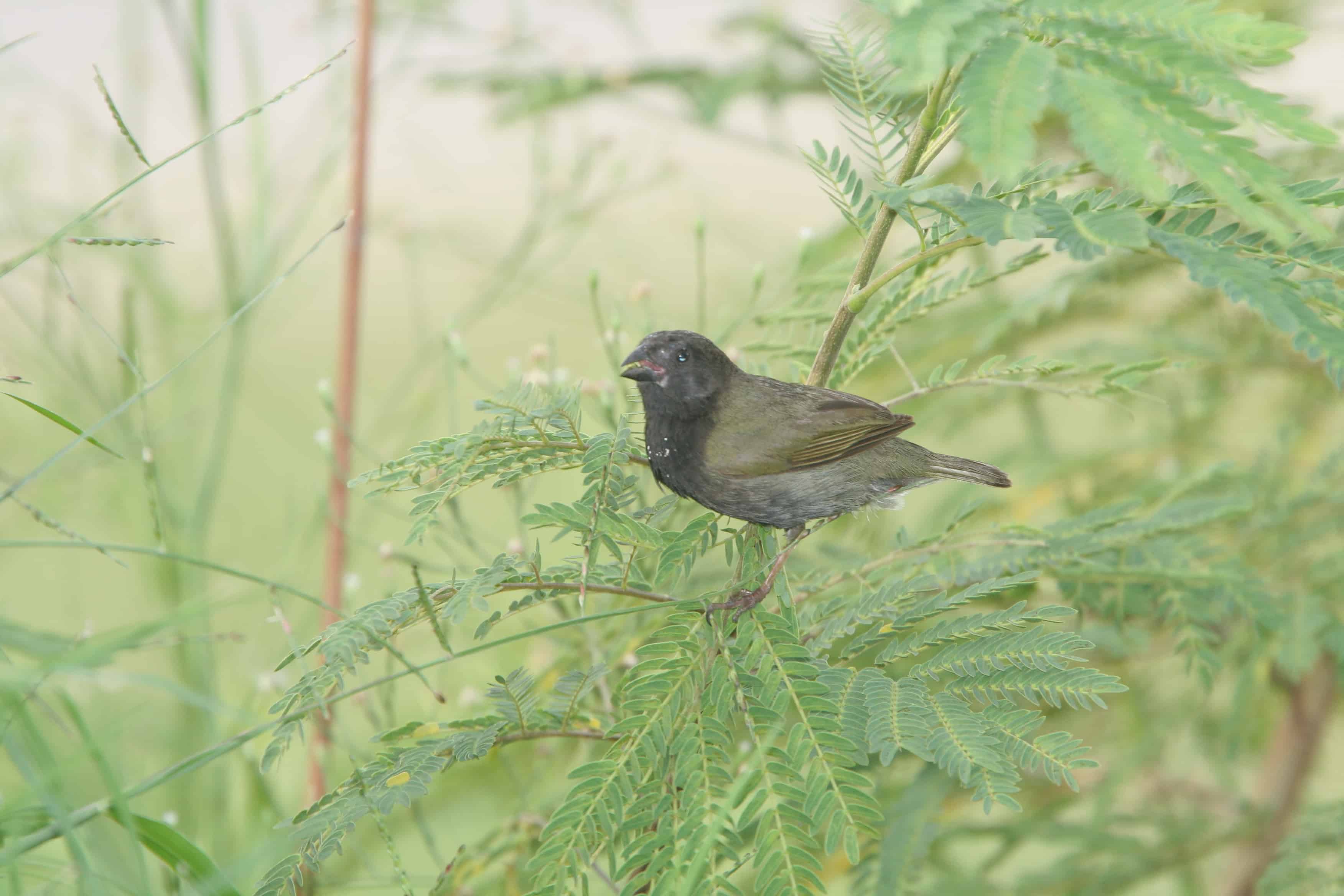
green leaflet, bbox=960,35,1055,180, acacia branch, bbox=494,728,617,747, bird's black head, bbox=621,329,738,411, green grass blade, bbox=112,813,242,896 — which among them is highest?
green leaflet, bbox=960,35,1055,180

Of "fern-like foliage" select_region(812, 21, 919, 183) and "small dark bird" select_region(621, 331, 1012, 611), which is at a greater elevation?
"fern-like foliage" select_region(812, 21, 919, 183)

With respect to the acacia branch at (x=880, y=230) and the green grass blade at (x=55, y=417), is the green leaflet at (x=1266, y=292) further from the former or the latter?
the green grass blade at (x=55, y=417)

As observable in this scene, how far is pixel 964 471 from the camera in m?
1.93

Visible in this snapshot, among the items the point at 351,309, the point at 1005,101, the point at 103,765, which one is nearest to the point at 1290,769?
the point at 1005,101

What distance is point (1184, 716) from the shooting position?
281 centimetres

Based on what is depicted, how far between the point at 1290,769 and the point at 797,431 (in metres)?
2.01

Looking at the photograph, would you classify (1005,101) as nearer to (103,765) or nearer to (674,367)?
(674,367)

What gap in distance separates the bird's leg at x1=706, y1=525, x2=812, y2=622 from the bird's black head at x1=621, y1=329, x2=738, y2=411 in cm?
35

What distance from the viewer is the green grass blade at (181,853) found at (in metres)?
1.15

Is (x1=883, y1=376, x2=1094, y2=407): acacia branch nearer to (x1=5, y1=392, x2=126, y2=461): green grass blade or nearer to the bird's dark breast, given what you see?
the bird's dark breast

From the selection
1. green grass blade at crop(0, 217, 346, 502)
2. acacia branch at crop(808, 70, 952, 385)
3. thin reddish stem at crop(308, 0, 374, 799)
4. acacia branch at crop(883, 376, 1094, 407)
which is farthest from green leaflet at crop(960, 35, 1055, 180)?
thin reddish stem at crop(308, 0, 374, 799)

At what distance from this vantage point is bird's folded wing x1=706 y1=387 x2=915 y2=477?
167cm

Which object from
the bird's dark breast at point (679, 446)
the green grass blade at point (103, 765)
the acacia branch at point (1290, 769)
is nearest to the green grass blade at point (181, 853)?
the green grass blade at point (103, 765)

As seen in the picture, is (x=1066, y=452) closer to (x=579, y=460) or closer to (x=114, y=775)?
(x=579, y=460)
